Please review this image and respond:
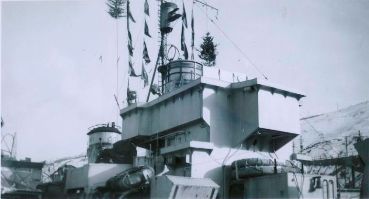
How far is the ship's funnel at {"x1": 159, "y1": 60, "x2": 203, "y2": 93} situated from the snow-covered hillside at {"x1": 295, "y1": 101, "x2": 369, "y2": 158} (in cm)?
2449

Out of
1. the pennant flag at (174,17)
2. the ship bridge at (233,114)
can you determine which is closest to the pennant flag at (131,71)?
the pennant flag at (174,17)

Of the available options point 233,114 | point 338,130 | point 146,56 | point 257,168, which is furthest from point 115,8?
point 338,130

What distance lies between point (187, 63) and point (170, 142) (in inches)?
196

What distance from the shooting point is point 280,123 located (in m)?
18.3

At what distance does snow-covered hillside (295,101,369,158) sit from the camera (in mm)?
45819

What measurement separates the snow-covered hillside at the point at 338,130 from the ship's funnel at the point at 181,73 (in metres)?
24.5

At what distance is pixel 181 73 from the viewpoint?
2255 centimetres

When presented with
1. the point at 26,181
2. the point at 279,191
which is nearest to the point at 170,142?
the point at 279,191

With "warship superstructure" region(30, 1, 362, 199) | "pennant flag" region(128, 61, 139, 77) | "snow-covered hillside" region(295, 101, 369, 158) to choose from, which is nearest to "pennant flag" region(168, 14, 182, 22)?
"warship superstructure" region(30, 1, 362, 199)

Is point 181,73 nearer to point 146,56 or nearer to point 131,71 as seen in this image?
point 146,56

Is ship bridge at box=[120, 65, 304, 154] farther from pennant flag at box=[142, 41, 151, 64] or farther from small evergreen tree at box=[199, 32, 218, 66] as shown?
small evergreen tree at box=[199, 32, 218, 66]

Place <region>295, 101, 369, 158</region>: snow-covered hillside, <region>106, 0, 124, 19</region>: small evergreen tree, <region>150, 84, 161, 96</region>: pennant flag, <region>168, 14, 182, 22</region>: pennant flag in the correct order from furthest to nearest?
1. <region>295, 101, 369, 158</region>: snow-covered hillside
2. <region>150, 84, 161, 96</region>: pennant flag
3. <region>168, 14, 182, 22</region>: pennant flag
4. <region>106, 0, 124, 19</region>: small evergreen tree

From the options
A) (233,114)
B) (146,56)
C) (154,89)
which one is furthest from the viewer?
(154,89)

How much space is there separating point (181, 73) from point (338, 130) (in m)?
40.0
